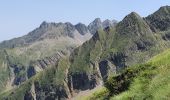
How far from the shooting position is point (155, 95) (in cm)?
1966

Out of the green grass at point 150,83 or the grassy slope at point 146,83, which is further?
the grassy slope at point 146,83

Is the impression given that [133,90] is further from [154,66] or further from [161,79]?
[154,66]

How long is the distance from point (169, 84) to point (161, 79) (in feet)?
4.25

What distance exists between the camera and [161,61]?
2664 centimetres

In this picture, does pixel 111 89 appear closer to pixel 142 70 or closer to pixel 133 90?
pixel 142 70

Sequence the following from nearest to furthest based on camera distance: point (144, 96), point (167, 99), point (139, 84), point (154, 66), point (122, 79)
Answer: point (167, 99) → point (144, 96) → point (139, 84) → point (154, 66) → point (122, 79)

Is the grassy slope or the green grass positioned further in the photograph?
the grassy slope

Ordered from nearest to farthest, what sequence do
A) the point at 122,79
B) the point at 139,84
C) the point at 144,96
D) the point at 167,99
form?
1. the point at 167,99
2. the point at 144,96
3. the point at 139,84
4. the point at 122,79

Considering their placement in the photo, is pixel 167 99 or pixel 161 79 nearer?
pixel 167 99

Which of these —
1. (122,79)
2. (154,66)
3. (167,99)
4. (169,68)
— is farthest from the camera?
(122,79)

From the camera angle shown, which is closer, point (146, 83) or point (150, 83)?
point (150, 83)

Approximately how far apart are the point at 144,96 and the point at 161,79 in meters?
1.32

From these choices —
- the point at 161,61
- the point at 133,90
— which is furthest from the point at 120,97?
the point at 161,61

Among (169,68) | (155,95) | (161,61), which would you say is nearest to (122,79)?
(161,61)
